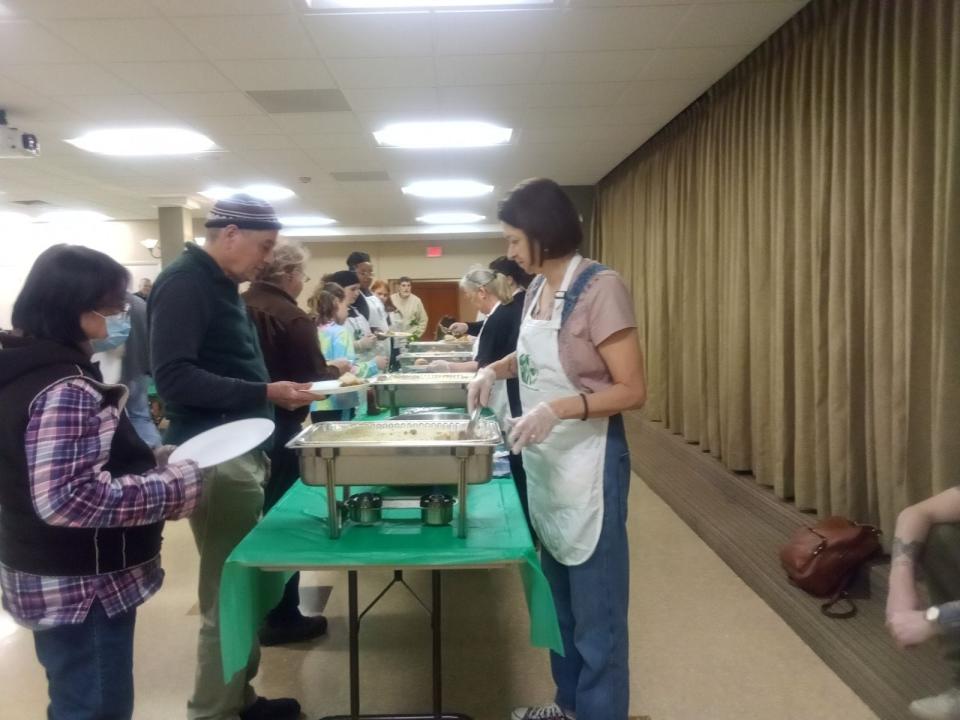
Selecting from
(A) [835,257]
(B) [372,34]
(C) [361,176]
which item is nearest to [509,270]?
(B) [372,34]

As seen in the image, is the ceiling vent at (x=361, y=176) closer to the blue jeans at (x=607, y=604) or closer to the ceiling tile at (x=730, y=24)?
the ceiling tile at (x=730, y=24)

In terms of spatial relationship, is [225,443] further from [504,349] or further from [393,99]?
[393,99]

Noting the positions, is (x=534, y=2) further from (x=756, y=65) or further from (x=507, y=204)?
(x=507, y=204)

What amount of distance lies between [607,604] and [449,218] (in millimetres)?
7265

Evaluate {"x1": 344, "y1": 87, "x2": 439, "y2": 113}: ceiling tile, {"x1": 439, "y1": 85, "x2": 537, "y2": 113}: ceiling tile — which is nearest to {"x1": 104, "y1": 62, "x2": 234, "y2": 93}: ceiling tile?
{"x1": 344, "y1": 87, "x2": 439, "y2": 113}: ceiling tile

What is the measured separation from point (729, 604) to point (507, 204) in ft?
5.49

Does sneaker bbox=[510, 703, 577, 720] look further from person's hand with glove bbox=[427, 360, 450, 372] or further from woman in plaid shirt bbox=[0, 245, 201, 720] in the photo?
person's hand with glove bbox=[427, 360, 450, 372]

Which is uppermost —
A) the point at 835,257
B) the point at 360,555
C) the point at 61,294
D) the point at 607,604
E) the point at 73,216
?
the point at 73,216

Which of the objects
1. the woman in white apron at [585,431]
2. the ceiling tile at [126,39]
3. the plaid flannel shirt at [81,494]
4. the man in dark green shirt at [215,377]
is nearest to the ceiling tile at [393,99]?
the ceiling tile at [126,39]

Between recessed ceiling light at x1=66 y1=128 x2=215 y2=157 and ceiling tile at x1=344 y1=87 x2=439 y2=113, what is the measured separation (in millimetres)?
1191

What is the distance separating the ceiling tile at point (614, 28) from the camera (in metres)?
2.44

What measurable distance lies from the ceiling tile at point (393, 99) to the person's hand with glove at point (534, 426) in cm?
246

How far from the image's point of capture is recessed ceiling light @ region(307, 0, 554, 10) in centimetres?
234

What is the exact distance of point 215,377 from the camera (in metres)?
1.42
